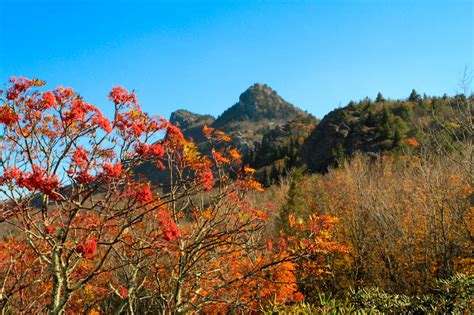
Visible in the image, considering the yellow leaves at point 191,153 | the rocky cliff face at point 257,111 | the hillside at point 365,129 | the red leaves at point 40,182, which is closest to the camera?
the red leaves at point 40,182

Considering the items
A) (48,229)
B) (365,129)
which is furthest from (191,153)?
(365,129)

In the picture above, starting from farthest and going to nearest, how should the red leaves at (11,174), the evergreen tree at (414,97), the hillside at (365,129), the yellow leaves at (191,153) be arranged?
the evergreen tree at (414,97), the hillside at (365,129), the yellow leaves at (191,153), the red leaves at (11,174)

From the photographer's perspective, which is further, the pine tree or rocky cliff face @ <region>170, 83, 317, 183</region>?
rocky cliff face @ <region>170, 83, 317, 183</region>

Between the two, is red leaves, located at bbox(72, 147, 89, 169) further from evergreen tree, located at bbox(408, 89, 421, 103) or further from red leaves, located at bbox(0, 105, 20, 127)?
evergreen tree, located at bbox(408, 89, 421, 103)

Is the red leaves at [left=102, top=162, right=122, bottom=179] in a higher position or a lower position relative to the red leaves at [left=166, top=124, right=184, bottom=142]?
lower

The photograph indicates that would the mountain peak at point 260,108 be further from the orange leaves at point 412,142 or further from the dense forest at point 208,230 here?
the dense forest at point 208,230

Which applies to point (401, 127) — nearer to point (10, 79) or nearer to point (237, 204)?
point (237, 204)

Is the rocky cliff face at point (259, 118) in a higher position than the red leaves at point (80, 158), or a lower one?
higher

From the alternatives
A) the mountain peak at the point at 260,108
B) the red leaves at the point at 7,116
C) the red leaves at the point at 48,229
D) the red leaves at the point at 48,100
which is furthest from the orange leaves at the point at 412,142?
the mountain peak at the point at 260,108

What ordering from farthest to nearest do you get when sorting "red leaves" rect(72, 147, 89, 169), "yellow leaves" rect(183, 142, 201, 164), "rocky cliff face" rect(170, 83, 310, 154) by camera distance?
1. "rocky cliff face" rect(170, 83, 310, 154)
2. "yellow leaves" rect(183, 142, 201, 164)
3. "red leaves" rect(72, 147, 89, 169)

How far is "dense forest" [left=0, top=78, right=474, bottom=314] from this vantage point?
4.32 metres

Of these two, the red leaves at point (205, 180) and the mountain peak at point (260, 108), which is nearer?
the red leaves at point (205, 180)

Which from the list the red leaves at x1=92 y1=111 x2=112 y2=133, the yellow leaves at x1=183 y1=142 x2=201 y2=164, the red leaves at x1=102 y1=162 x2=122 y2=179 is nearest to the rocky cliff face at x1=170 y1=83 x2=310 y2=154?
the yellow leaves at x1=183 y1=142 x2=201 y2=164

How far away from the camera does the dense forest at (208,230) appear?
432 cm
